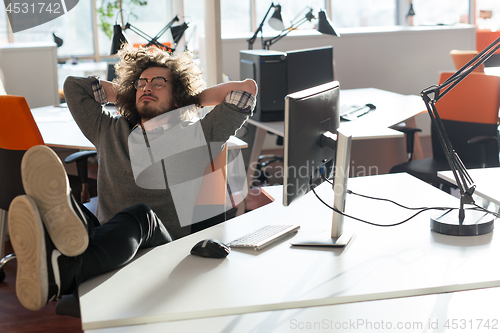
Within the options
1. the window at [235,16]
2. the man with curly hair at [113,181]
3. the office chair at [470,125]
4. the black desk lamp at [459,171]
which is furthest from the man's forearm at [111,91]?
the window at [235,16]

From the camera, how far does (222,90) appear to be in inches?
82.9

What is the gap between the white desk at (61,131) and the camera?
2490 mm

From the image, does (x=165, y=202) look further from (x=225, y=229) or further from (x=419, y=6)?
(x=419, y=6)

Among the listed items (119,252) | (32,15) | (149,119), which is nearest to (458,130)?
(149,119)

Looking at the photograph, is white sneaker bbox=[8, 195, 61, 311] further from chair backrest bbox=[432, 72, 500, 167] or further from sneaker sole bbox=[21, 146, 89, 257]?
chair backrest bbox=[432, 72, 500, 167]

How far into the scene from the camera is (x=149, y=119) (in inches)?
78.4

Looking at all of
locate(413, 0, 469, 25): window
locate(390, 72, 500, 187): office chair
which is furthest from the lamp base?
locate(413, 0, 469, 25): window

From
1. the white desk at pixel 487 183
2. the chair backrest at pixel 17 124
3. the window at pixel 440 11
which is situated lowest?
the white desk at pixel 487 183

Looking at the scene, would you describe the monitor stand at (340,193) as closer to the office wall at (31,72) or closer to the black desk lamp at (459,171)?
the black desk lamp at (459,171)

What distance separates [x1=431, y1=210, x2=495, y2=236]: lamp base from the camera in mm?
1435

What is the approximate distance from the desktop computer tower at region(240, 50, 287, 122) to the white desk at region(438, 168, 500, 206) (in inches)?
58.2

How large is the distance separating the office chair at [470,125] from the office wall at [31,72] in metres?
2.63

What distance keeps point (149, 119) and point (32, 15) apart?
524cm

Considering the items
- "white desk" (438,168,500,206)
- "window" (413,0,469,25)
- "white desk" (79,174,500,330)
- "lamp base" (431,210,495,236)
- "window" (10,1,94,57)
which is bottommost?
"white desk" (79,174,500,330)
